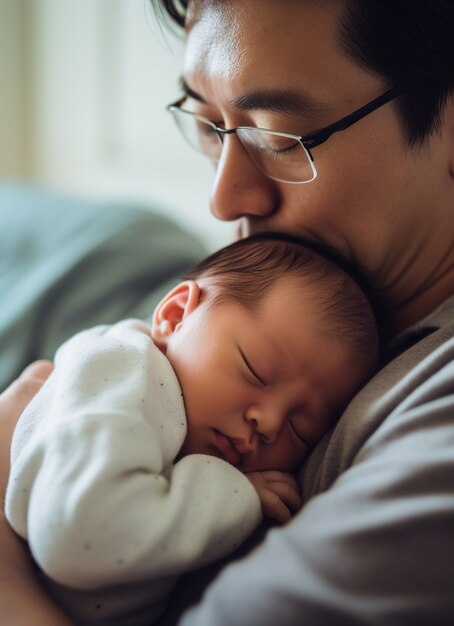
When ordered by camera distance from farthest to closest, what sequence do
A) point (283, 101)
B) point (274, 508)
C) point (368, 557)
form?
point (283, 101) < point (274, 508) < point (368, 557)

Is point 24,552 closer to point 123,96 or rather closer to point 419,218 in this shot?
point 419,218

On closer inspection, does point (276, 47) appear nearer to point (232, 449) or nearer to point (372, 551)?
point (232, 449)

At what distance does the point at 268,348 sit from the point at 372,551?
15.4 inches

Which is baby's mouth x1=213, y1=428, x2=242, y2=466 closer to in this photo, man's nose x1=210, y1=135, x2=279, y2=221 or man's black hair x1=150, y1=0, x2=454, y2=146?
man's nose x1=210, y1=135, x2=279, y2=221

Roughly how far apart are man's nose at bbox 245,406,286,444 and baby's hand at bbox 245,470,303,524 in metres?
0.05

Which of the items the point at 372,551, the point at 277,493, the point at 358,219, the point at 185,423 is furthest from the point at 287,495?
the point at 358,219

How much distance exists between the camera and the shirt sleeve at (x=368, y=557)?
580mm

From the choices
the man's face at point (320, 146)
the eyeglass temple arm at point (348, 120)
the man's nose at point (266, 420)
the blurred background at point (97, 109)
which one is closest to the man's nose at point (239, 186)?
the man's face at point (320, 146)

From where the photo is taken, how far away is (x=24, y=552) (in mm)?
825

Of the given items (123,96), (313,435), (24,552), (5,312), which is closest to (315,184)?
(313,435)

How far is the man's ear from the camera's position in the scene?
101cm

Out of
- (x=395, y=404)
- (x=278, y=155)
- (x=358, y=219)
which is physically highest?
(x=278, y=155)

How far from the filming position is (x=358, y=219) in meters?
1.04

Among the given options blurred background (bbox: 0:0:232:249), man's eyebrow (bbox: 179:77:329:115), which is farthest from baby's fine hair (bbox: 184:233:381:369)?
blurred background (bbox: 0:0:232:249)
